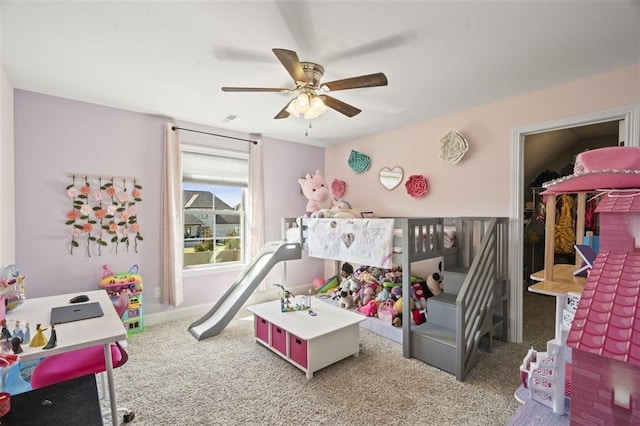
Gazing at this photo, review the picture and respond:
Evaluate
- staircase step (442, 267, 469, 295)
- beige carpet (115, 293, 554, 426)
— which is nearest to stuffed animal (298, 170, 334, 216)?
staircase step (442, 267, 469, 295)

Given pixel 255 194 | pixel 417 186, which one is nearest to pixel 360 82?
pixel 417 186

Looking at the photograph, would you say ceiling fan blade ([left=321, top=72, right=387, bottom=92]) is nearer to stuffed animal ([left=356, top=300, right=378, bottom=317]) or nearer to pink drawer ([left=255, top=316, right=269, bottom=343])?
pink drawer ([left=255, top=316, right=269, bottom=343])

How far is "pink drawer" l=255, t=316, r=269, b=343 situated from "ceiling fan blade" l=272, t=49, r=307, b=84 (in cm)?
212

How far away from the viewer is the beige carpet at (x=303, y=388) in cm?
185

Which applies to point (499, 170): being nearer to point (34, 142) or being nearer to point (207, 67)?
point (207, 67)

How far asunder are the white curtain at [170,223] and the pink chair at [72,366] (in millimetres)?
1704

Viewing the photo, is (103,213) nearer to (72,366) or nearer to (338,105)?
(72,366)

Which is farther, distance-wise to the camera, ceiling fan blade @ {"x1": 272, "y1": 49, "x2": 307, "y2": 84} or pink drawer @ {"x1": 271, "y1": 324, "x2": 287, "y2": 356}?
pink drawer @ {"x1": 271, "y1": 324, "x2": 287, "y2": 356}

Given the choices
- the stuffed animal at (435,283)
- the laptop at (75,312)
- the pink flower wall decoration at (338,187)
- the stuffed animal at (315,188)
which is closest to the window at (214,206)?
the stuffed animal at (315,188)

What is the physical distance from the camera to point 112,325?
1.56 meters

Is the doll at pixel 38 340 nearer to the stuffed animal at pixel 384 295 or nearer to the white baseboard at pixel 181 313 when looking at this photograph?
the white baseboard at pixel 181 313

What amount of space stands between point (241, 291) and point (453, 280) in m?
2.26

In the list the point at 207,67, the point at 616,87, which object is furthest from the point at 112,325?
the point at 616,87

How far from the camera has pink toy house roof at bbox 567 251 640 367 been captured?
1.62 feet
